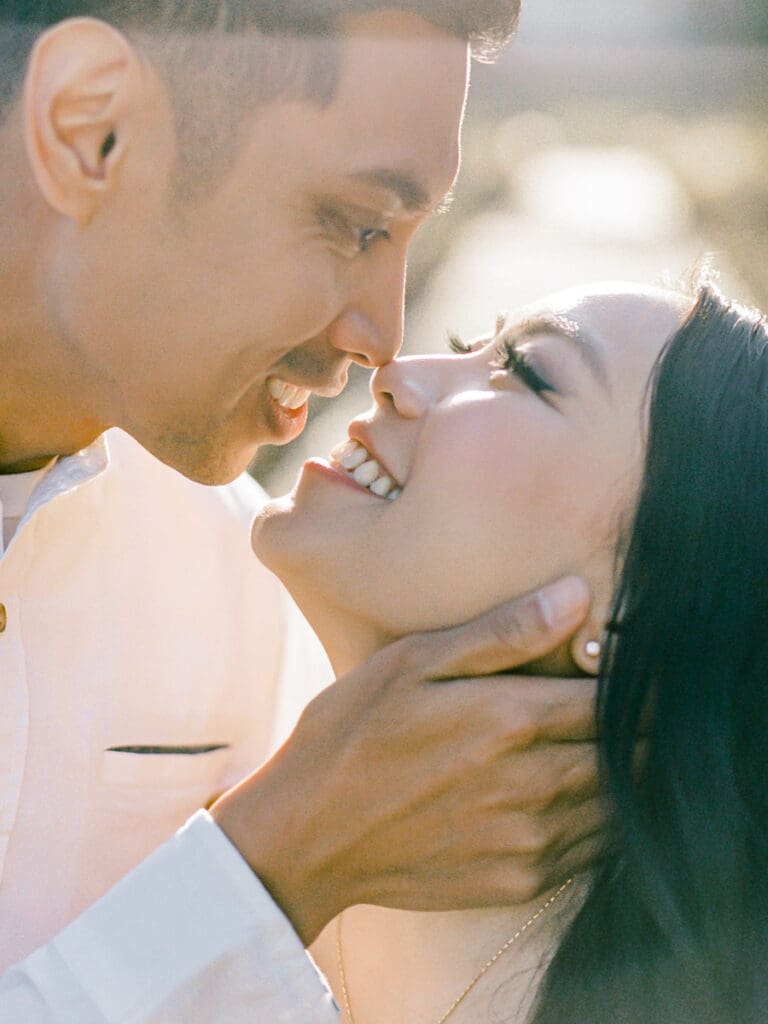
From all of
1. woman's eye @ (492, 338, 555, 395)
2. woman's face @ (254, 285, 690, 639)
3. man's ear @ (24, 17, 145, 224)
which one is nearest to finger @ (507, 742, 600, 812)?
woman's face @ (254, 285, 690, 639)

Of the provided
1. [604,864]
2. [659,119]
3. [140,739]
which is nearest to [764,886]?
[604,864]

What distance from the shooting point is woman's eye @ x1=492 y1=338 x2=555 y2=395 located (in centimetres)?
176

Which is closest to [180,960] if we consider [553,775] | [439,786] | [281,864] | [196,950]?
[196,950]

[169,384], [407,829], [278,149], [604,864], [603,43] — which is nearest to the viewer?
[407,829]

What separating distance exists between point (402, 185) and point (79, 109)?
1.54ft

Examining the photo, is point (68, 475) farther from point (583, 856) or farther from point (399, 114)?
point (583, 856)

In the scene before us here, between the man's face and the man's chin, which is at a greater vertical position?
the man's face

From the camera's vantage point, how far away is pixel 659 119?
5.79 m

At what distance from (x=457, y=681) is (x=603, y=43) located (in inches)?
64.1

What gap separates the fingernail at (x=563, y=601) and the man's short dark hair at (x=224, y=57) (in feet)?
2.51

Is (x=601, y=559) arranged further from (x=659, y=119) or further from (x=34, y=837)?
(x=659, y=119)

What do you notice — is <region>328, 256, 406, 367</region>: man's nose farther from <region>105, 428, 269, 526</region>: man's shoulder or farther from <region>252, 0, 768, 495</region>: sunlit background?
<region>252, 0, 768, 495</region>: sunlit background

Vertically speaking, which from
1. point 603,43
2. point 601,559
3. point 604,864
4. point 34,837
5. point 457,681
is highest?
point 603,43

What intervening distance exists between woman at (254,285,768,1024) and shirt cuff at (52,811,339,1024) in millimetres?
251
